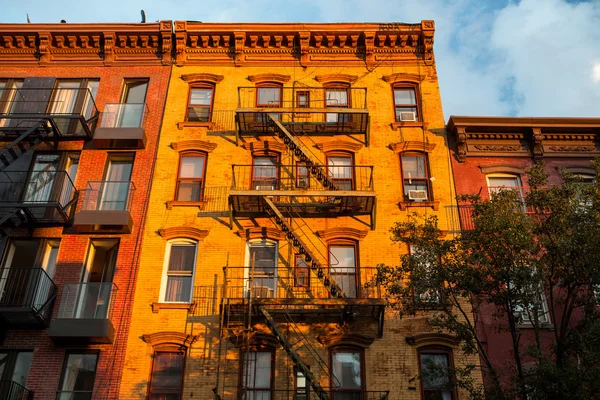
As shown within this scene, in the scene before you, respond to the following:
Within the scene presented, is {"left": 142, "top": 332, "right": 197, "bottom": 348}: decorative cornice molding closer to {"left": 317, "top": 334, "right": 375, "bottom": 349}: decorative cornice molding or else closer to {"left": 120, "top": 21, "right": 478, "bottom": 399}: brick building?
{"left": 120, "top": 21, "right": 478, "bottom": 399}: brick building

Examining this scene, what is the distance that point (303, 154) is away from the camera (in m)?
18.4

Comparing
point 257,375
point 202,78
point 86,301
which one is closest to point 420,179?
point 257,375

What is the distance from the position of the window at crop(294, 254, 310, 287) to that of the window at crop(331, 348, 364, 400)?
212 centimetres

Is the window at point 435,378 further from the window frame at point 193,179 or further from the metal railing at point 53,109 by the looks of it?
the metal railing at point 53,109

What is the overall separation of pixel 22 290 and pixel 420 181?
12.2 m

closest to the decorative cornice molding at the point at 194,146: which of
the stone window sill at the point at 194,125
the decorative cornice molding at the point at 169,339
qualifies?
the stone window sill at the point at 194,125

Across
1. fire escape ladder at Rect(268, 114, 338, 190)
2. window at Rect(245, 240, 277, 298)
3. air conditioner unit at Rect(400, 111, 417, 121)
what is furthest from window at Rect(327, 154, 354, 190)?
window at Rect(245, 240, 277, 298)

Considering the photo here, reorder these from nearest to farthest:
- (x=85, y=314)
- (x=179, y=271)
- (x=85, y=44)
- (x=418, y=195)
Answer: (x=85, y=314) → (x=179, y=271) → (x=418, y=195) → (x=85, y=44)

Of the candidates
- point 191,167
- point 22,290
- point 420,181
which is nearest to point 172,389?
point 22,290

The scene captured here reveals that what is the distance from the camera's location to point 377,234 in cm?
1770

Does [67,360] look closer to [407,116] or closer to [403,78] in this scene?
[407,116]

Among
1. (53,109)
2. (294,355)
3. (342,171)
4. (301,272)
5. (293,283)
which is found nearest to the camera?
(294,355)

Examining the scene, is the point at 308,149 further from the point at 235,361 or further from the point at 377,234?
the point at 235,361

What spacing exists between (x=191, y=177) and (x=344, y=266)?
226 inches
